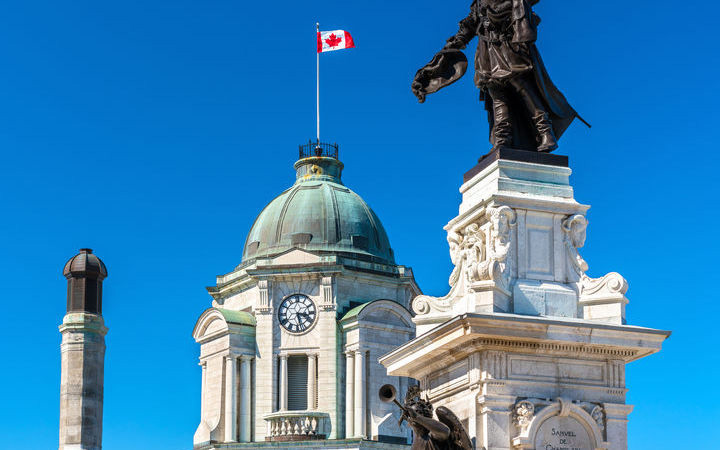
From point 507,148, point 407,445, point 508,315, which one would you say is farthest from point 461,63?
point 407,445

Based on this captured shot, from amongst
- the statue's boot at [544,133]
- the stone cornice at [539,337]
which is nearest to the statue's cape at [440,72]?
the statue's boot at [544,133]

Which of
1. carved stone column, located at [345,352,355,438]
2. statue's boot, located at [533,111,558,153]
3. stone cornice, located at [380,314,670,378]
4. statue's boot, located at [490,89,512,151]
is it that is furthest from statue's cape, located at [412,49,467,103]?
carved stone column, located at [345,352,355,438]

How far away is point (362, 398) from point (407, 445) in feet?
11.9

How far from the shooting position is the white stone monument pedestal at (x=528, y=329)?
1688 centimetres

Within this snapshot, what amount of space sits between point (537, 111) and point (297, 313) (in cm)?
5902

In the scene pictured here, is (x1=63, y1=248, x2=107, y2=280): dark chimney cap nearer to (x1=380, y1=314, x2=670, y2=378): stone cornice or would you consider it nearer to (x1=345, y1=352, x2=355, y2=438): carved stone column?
(x1=345, y1=352, x2=355, y2=438): carved stone column

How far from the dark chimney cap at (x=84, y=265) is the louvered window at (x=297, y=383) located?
759 inches

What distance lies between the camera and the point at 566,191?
715 inches

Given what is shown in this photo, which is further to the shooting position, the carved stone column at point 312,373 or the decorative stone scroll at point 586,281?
the carved stone column at point 312,373

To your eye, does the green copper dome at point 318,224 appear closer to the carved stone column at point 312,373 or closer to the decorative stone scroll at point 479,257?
the carved stone column at point 312,373

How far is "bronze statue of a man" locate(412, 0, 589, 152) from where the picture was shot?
18781mm

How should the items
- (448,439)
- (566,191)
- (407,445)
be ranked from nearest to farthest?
(448,439) → (566,191) → (407,445)

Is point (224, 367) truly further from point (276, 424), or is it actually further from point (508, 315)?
point (508, 315)

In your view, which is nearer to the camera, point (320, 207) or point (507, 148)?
point (507, 148)
